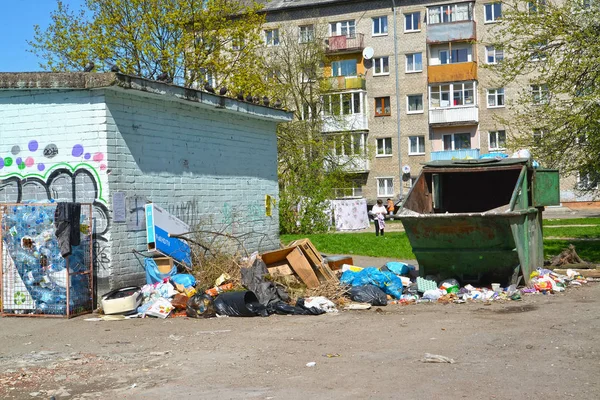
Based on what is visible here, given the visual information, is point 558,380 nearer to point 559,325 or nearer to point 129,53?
point 559,325

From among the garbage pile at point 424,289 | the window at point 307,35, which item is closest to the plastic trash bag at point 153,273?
the garbage pile at point 424,289

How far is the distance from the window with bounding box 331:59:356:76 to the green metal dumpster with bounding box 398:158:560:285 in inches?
1430

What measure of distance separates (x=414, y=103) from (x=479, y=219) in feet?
124

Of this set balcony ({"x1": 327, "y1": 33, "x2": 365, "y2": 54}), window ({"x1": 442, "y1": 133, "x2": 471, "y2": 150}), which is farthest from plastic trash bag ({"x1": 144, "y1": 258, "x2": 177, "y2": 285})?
balcony ({"x1": 327, "y1": 33, "x2": 365, "y2": 54})

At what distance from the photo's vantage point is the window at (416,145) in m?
47.1

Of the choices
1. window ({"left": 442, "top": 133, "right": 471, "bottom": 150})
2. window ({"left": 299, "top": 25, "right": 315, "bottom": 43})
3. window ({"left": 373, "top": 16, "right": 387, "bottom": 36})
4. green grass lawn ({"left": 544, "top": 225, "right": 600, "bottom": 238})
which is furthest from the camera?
window ({"left": 373, "top": 16, "right": 387, "bottom": 36})

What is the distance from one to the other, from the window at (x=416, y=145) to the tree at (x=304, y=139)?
7459 mm

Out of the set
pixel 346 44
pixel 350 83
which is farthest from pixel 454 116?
pixel 346 44

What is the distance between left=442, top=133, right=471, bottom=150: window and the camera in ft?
151

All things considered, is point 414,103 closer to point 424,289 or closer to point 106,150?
point 424,289

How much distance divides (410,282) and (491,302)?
162 centimetres

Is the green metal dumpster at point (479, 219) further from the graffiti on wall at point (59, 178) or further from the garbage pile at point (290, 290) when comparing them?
the graffiti on wall at point (59, 178)

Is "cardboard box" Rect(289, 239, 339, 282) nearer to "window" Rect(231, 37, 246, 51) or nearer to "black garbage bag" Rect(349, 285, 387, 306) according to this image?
"black garbage bag" Rect(349, 285, 387, 306)

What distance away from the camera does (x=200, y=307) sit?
9828mm
